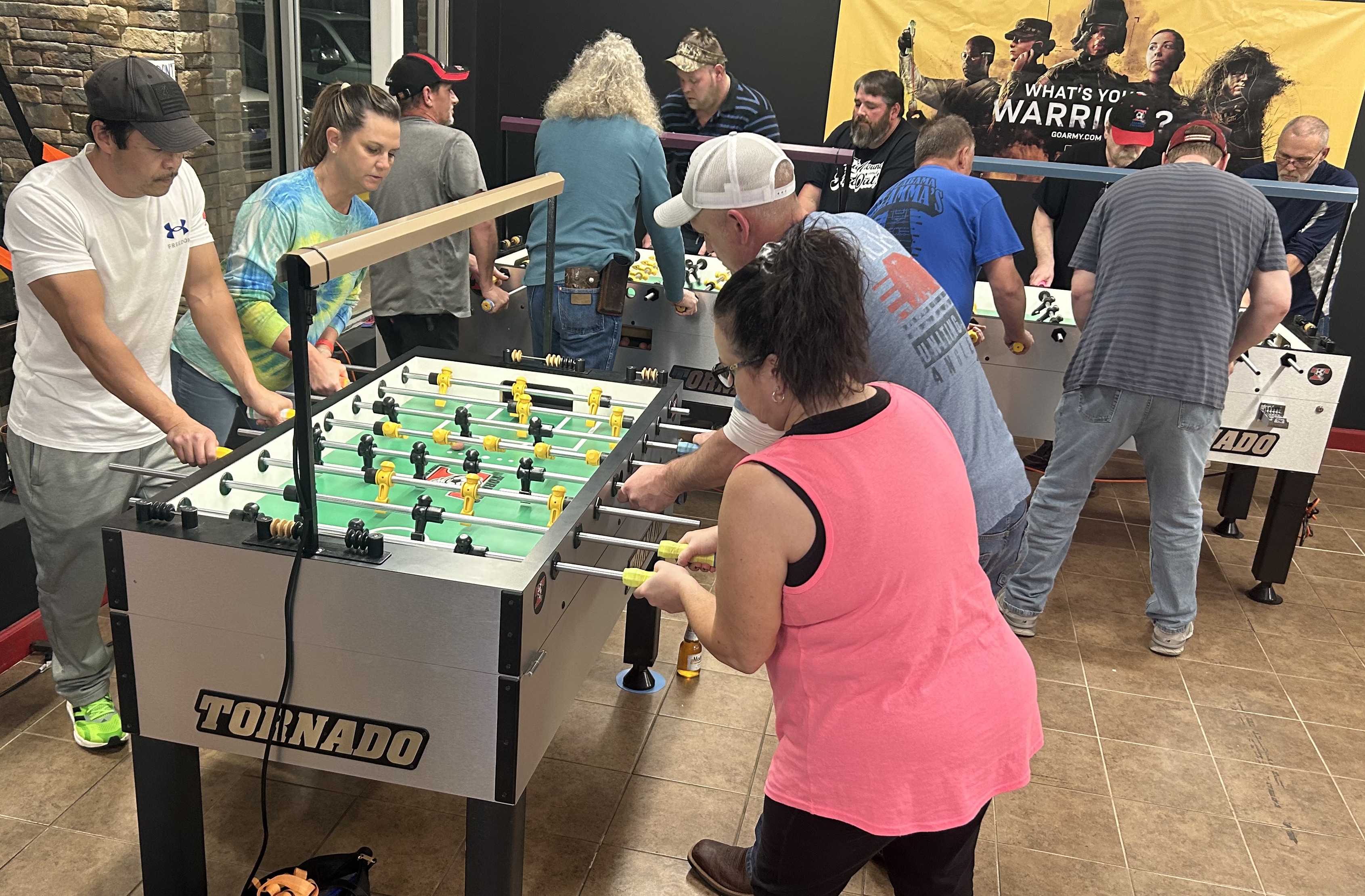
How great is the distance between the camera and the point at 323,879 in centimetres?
227

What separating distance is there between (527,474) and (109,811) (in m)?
1.34

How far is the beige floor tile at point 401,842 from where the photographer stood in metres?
2.46

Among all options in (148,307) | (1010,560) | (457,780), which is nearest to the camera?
(457,780)

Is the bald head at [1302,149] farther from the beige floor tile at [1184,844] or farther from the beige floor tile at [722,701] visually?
the beige floor tile at [722,701]

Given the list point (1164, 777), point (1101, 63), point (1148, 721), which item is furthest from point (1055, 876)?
point (1101, 63)

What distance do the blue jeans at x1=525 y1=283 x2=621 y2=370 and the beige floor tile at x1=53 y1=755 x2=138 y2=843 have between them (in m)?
1.86

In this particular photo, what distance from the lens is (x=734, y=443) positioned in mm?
2096

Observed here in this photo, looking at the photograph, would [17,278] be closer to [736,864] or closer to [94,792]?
[94,792]

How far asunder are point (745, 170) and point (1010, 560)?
101 centimetres

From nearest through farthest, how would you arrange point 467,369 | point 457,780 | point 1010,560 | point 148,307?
point 457,780 → point 1010,560 → point 148,307 → point 467,369

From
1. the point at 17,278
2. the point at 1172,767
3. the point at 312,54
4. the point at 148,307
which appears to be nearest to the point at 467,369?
the point at 148,307

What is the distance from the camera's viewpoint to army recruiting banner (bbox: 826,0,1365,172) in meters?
5.81

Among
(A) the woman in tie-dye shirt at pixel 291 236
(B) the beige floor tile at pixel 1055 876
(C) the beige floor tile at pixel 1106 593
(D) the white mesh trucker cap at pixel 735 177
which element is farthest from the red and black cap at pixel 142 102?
(C) the beige floor tile at pixel 1106 593

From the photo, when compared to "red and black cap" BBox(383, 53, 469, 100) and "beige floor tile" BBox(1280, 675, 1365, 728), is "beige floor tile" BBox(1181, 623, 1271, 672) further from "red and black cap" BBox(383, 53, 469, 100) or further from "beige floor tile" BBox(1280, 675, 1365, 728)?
"red and black cap" BBox(383, 53, 469, 100)
